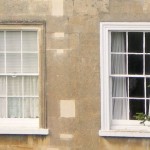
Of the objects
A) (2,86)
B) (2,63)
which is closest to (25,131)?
(2,86)

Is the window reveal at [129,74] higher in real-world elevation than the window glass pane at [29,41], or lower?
lower

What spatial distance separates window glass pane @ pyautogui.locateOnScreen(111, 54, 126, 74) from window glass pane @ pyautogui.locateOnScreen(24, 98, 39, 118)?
5.79ft

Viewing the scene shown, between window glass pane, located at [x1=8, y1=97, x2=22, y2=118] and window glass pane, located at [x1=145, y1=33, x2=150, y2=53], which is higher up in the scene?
window glass pane, located at [x1=145, y1=33, x2=150, y2=53]

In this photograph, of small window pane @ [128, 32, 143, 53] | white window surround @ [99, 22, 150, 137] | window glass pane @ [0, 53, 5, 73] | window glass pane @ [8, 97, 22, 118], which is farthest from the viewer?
window glass pane @ [8, 97, 22, 118]

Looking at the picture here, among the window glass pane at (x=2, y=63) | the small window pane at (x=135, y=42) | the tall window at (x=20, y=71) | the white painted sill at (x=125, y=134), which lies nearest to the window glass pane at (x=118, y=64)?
the small window pane at (x=135, y=42)

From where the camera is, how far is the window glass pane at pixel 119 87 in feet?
33.9

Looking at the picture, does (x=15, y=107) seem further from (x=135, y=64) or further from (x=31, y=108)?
(x=135, y=64)

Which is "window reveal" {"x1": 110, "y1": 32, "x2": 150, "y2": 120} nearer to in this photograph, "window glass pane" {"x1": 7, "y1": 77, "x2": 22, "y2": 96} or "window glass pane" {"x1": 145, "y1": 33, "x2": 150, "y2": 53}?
"window glass pane" {"x1": 145, "y1": 33, "x2": 150, "y2": 53}

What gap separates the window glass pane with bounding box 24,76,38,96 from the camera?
1037 cm

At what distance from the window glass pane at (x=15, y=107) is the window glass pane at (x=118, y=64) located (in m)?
2.08

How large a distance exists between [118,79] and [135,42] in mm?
846

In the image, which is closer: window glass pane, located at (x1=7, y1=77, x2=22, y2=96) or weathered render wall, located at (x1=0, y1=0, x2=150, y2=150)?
weathered render wall, located at (x1=0, y1=0, x2=150, y2=150)

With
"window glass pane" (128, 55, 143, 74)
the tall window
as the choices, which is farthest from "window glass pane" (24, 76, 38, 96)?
"window glass pane" (128, 55, 143, 74)

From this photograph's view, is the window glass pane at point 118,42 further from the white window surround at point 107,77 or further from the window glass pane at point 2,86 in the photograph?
the window glass pane at point 2,86
